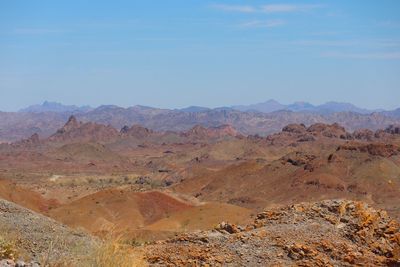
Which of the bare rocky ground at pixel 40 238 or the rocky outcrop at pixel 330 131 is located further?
the rocky outcrop at pixel 330 131

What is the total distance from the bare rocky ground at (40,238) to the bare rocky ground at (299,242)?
59.6 inches

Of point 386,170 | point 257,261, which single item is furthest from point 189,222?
point 386,170

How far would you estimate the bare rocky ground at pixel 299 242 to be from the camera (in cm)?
1138

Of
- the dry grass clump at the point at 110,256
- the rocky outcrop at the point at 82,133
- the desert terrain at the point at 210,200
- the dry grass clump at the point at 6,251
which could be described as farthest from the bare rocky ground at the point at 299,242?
the rocky outcrop at the point at 82,133

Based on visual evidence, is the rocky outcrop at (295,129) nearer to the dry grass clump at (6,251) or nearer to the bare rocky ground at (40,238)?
the bare rocky ground at (40,238)

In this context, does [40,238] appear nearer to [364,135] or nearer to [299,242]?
[299,242]

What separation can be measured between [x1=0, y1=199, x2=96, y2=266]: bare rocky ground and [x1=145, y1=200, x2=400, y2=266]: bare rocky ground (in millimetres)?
1514

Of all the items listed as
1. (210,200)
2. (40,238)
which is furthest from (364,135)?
(40,238)

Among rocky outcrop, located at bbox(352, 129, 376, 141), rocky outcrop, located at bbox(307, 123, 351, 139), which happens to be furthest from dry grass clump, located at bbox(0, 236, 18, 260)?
rocky outcrop, located at bbox(307, 123, 351, 139)

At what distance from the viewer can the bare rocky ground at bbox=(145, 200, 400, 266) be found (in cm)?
1138

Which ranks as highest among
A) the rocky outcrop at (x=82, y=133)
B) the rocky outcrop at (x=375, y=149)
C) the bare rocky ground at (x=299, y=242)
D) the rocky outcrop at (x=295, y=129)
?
the bare rocky ground at (x=299, y=242)

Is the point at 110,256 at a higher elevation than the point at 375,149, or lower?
higher

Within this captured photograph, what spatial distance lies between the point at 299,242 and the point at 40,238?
516 cm

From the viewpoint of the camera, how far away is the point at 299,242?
12.2 meters
